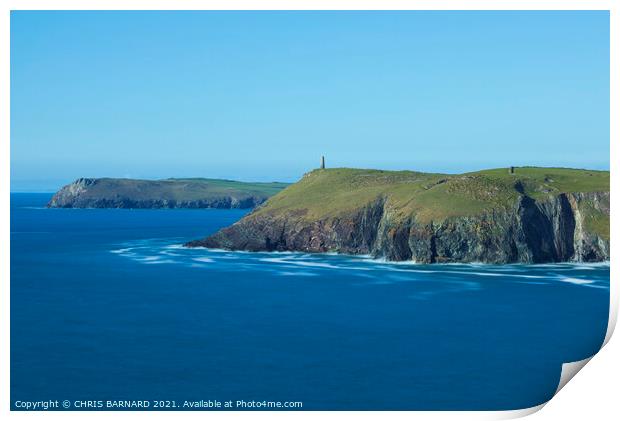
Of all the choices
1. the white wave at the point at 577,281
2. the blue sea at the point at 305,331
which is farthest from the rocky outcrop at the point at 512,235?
the white wave at the point at 577,281

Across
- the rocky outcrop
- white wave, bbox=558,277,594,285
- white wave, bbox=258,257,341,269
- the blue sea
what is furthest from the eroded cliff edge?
white wave, bbox=558,277,594,285

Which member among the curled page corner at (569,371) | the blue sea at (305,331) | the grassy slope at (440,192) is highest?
the grassy slope at (440,192)

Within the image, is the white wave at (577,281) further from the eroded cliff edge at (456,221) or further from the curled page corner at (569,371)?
the curled page corner at (569,371)

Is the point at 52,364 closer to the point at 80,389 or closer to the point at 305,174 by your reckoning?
the point at 80,389

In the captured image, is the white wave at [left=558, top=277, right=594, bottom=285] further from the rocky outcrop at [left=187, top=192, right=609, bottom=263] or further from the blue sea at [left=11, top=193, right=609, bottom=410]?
the rocky outcrop at [left=187, top=192, right=609, bottom=263]

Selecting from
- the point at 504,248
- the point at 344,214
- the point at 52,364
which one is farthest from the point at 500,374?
the point at 344,214

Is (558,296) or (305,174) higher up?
(305,174)

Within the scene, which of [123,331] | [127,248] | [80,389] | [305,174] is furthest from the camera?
[305,174]
